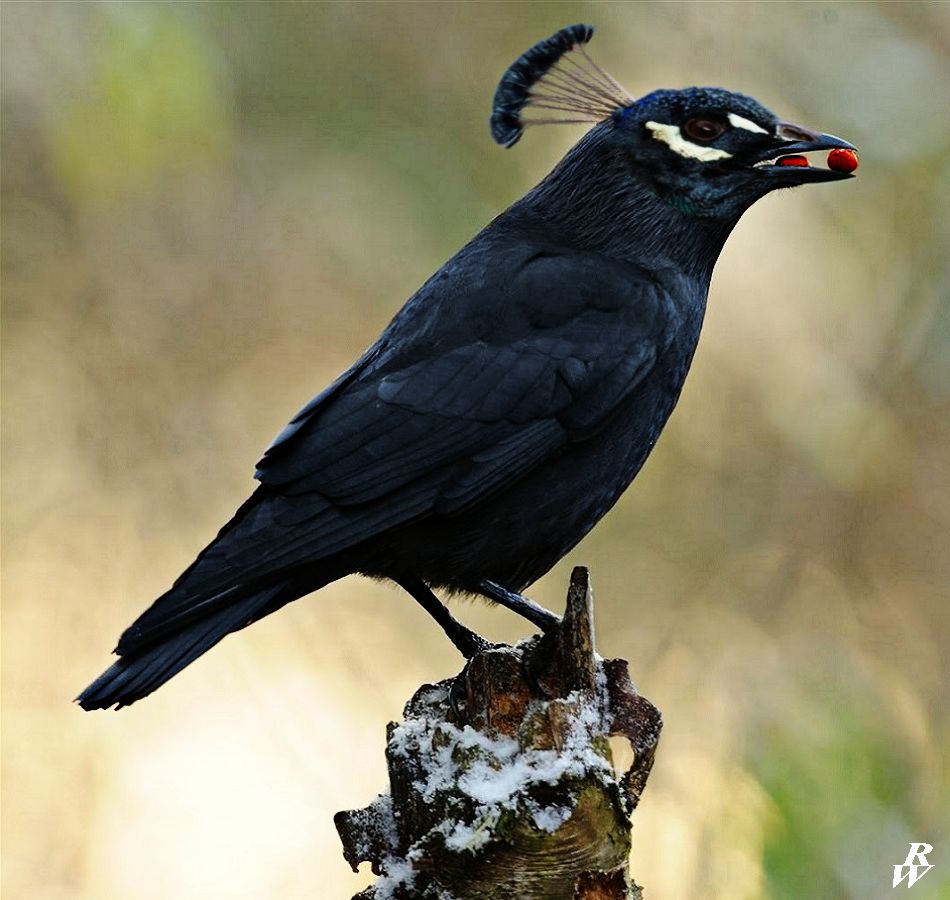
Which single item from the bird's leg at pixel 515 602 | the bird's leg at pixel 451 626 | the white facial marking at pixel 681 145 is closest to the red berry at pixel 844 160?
the white facial marking at pixel 681 145

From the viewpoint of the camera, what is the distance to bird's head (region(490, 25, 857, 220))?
4.23 m

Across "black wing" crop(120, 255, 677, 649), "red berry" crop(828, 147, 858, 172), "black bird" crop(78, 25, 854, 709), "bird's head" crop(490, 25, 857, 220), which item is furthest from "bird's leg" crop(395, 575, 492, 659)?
"red berry" crop(828, 147, 858, 172)

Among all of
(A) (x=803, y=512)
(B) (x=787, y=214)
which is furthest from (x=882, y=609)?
(B) (x=787, y=214)

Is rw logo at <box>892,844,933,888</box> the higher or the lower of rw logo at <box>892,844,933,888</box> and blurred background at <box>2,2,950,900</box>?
the lower

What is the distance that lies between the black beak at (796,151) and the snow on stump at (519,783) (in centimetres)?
126

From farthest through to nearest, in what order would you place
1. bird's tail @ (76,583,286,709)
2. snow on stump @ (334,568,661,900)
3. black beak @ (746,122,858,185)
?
black beak @ (746,122,858,185)
bird's tail @ (76,583,286,709)
snow on stump @ (334,568,661,900)

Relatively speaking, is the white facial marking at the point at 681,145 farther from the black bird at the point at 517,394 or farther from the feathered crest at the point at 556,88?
the feathered crest at the point at 556,88

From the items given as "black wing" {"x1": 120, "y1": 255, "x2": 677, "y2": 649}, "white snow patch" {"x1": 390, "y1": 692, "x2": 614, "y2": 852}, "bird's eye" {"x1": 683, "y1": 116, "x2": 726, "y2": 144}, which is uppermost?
"bird's eye" {"x1": 683, "y1": 116, "x2": 726, "y2": 144}

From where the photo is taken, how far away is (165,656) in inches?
145

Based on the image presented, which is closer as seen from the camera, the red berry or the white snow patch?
the white snow patch

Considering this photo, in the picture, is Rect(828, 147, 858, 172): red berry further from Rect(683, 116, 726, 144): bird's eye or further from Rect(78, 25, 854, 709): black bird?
Rect(683, 116, 726, 144): bird's eye

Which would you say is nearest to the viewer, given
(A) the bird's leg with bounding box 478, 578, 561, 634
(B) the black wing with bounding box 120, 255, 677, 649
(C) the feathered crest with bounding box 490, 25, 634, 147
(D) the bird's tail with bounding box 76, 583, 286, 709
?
(D) the bird's tail with bounding box 76, 583, 286, 709

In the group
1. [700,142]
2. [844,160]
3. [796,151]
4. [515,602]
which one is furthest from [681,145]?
[515,602]

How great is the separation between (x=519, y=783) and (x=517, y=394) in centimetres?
104
